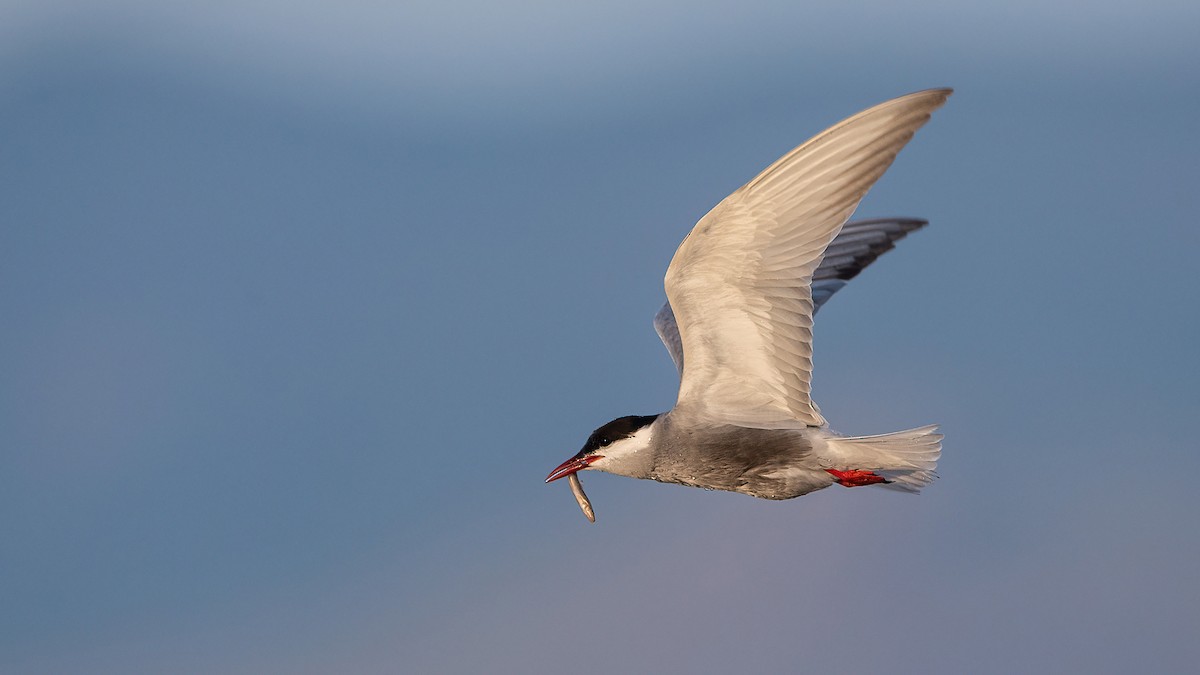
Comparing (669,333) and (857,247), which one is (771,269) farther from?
(857,247)

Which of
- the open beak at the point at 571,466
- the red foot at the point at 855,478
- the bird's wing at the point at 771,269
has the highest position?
the bird's wing at the point at 771,269

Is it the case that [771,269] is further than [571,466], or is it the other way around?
[571,466]

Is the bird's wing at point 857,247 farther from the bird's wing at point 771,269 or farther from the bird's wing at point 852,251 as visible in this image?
the bird's wing at point 771,269

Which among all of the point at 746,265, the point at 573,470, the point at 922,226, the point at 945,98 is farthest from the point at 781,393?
the point at 922,226

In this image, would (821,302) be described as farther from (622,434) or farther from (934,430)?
(622,434)

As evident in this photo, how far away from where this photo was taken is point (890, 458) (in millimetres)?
7422

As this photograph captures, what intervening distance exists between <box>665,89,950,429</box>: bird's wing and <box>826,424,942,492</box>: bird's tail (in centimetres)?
26

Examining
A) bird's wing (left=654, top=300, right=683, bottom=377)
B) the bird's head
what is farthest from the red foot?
bird's wing (left=654, top=300, right=683, bottom=377)

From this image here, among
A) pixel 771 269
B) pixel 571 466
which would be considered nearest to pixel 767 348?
pixel 771 269

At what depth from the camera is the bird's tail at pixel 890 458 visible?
7.30 meters

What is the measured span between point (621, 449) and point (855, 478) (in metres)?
1.51

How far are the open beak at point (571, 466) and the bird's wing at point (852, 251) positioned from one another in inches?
64.0

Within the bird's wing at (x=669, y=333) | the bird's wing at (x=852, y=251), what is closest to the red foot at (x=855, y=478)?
the bird's wing at (x=669, y=333)

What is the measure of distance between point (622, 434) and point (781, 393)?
1.04 meters
